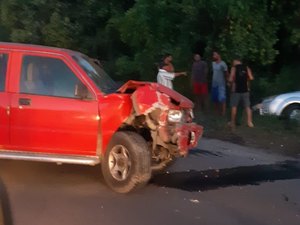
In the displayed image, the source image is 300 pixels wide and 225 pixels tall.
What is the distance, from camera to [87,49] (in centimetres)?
2770

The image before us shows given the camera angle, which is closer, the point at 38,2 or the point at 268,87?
the point at 268,87

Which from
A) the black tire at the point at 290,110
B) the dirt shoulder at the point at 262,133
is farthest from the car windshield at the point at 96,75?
the black tire at the point at 290,110

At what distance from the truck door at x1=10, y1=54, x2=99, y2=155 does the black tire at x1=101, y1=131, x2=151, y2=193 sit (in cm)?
27

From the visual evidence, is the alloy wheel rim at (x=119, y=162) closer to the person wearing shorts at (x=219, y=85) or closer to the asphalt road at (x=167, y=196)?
the asphalt road at (x=167, y=196)

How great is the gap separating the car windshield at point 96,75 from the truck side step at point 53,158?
35.9 inches

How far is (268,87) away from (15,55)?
498 inches

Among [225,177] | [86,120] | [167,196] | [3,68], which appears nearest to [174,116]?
[167,196]

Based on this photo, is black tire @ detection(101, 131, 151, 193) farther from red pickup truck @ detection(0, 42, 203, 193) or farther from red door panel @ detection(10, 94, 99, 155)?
red door panel @ detection(10, 94, 99, 155)

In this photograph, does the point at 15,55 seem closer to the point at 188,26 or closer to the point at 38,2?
the point at 188,26

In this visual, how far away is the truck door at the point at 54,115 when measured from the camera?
8391mm

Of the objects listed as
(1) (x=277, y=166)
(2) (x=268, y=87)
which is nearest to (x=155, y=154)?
(1) (x=277, y=166)

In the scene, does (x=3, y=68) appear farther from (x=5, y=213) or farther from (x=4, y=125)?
(x=5, y=213)

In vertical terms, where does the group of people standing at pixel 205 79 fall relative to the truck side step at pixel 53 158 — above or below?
above

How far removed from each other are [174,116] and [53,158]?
1.62 metres
